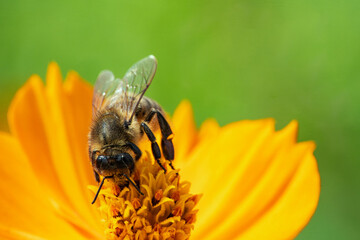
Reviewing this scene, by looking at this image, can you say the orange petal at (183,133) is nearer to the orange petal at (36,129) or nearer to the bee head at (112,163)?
the orange petal at (36,129)

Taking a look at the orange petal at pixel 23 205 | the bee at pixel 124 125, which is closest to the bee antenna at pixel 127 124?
the bee at pixel 124 125

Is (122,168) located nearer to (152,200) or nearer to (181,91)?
(152,200)

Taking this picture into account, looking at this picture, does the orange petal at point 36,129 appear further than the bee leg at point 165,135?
Yes

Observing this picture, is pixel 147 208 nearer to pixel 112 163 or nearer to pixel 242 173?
pixel 112 163

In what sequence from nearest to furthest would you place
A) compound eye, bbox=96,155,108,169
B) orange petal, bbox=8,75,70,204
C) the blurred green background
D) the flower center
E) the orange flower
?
compound eye, bbox=96,155,108,169, the flower center, the orange flower, orange petal, bbox=8,75,70,204, the blurred green background

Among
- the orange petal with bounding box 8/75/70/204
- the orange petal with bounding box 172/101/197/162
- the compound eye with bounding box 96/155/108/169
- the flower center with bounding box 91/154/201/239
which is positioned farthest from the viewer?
the orange petal with bounding box 172/101/197/162

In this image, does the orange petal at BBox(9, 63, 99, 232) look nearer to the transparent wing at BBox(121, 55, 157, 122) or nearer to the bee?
the bee

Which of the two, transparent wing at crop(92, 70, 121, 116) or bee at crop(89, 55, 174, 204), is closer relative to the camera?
bee at crop(89, 55, 174, 204)

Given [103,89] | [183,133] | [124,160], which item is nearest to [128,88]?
[103,89]

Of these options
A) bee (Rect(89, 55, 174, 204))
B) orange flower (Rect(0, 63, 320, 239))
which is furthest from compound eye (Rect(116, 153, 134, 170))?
orange flower (Rect(0, 63, 320, 239))
